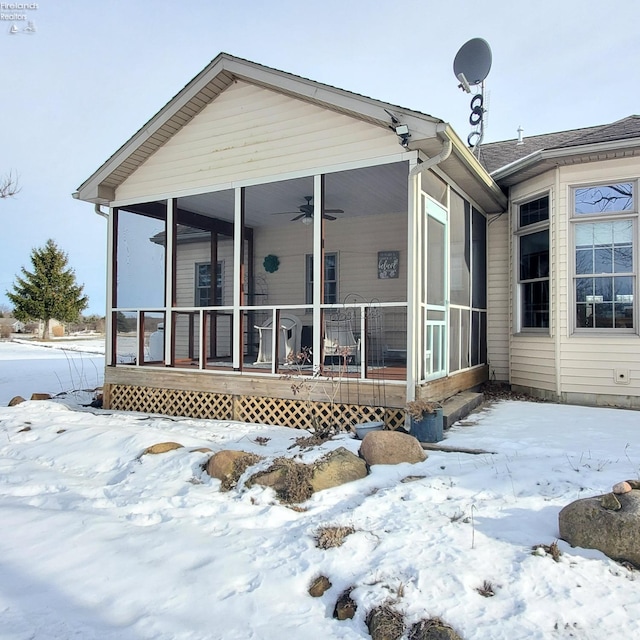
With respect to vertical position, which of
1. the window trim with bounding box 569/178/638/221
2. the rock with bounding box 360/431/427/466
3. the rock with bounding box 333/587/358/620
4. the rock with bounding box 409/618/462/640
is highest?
the window trim with bounding box 569/178/638/221

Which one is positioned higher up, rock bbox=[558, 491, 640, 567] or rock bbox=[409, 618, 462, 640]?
rock bbox=[558, 491, 640, 567]

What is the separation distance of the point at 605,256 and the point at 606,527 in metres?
5.21

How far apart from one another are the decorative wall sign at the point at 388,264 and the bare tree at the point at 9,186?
9.66 metres

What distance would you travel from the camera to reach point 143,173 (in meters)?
7.65

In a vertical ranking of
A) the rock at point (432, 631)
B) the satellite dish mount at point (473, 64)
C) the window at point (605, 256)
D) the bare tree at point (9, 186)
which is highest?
the satellite dish mount at point (473, 64)

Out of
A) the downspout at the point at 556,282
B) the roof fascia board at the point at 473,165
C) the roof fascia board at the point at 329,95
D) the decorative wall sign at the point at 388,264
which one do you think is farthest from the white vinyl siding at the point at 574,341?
the roof fascia board at the point at 329,95

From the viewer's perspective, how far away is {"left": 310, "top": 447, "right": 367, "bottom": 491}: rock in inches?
150

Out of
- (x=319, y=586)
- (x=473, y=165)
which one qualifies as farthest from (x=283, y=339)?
(x=319, y=586)

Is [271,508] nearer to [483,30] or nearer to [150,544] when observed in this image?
[150,544]

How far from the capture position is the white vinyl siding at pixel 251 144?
5.92 metres

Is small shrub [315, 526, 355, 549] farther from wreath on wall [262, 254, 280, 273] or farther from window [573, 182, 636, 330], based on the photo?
wreath on wall [262, 254, 280, 273]

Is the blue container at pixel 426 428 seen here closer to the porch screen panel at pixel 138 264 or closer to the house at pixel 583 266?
the house at pixel 583 266

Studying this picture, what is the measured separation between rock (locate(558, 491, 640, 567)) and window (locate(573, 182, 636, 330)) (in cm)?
465

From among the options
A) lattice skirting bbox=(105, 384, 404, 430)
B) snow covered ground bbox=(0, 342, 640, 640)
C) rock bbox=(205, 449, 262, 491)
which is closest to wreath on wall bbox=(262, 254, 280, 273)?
lattice skirting bbox=(105, 384, 404, 430)
